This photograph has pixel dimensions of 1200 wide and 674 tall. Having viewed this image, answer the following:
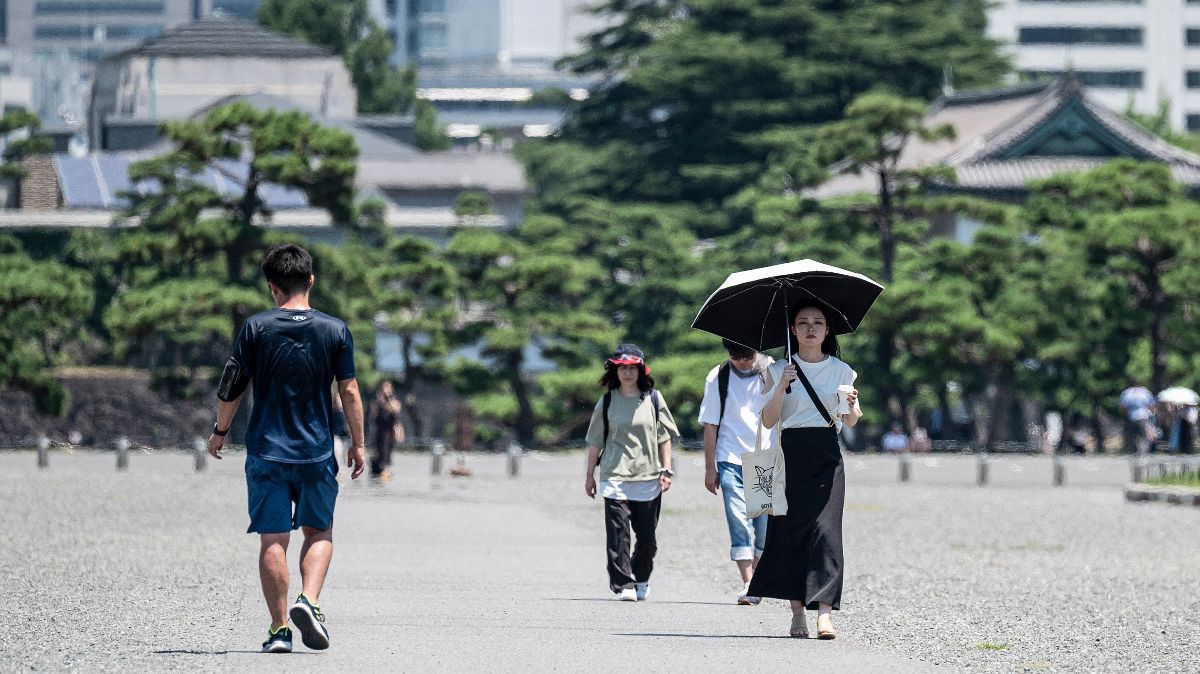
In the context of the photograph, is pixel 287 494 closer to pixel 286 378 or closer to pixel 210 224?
pixel 286 378

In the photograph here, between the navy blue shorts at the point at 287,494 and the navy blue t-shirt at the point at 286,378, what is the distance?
52mm

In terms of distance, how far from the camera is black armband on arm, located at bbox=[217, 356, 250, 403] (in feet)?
27.4

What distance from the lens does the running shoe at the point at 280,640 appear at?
818 cm

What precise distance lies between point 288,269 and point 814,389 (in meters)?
2.50

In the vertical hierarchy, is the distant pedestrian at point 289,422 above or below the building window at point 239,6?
below

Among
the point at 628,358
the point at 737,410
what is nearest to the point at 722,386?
the point at 737,410

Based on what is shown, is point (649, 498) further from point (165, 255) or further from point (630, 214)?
point (630, 214)

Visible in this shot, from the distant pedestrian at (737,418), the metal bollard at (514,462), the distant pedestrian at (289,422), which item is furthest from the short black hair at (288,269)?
the metal bollard at (514,462)

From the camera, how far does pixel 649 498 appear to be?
38.8 ft

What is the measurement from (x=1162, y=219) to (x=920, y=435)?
7099 mm

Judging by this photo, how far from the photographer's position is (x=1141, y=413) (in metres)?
36.0

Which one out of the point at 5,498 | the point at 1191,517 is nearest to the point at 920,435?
the point at 1191,517

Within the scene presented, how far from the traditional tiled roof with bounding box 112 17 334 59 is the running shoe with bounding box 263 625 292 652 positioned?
200ft

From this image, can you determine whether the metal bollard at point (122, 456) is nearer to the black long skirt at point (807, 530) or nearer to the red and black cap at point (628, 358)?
the red and black cap at point (628, 358)
